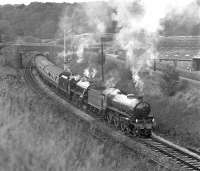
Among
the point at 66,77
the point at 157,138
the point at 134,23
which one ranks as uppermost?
the point at 134,23

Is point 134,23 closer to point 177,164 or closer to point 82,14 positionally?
point 177,164

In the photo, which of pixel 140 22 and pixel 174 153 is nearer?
pixel 174 153

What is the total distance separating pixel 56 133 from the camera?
45.3 feet

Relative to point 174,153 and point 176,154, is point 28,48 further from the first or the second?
point 176,154

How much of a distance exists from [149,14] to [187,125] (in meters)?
12.9

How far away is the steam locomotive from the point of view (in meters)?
23.6

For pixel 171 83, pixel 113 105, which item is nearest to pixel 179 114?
pixel 171 83

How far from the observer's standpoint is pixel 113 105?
1025 inches

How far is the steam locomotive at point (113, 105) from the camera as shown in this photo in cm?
2359

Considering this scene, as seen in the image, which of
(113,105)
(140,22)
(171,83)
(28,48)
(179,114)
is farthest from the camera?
(28,48)

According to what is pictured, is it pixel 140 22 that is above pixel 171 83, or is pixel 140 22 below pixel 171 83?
above

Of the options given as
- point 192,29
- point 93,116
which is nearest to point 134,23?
point 93,116

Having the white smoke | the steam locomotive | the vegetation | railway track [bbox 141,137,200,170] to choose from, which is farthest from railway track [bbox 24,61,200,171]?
the white smoke

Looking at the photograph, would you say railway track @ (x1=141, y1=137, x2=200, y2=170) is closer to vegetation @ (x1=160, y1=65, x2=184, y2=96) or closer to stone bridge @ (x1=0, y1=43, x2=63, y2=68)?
vegetation @ (x1=160, y1=65, x2=184, y2=96)
